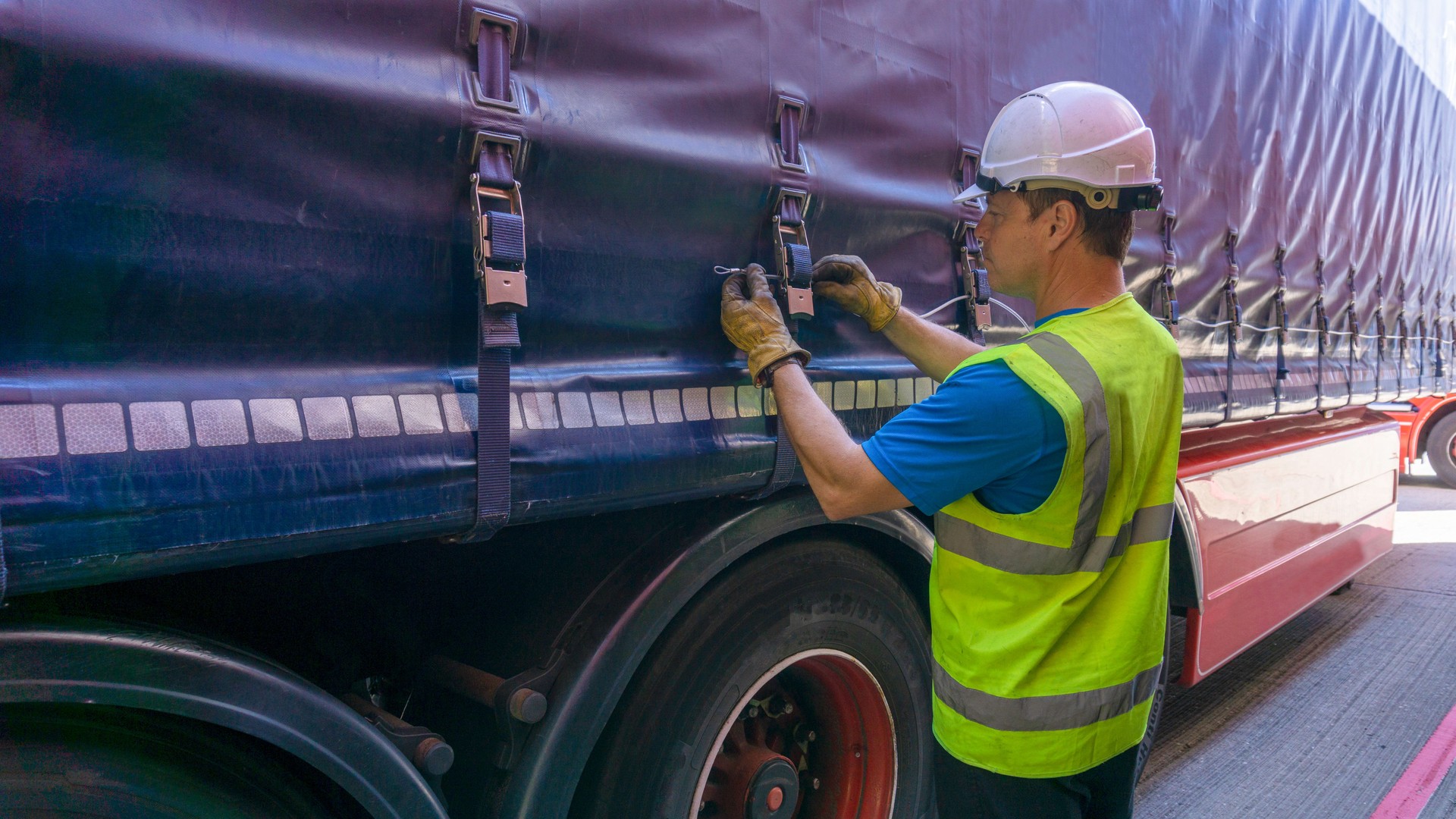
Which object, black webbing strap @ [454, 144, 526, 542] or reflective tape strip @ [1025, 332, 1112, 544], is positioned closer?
black webbing strap @ [454, 144, 526, 542]

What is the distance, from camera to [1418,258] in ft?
20.5

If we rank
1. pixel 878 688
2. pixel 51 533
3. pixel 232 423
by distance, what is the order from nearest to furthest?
1. pixel 51 533
2. pixel 232 423
3. pixel 878 688

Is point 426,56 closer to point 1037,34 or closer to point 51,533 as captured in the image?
point 51,533

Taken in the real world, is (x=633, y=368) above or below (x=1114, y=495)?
above

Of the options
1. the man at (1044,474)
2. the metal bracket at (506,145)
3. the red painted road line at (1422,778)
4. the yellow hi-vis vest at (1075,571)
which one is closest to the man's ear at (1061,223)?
the man at (1044,474)

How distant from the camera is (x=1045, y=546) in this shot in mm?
1635

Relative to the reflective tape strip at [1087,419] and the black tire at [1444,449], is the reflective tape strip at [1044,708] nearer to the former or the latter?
the reflective tape strip at [1087,419]

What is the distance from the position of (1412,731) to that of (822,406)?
3795 mm

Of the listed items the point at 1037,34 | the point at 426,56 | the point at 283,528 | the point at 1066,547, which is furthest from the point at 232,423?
the point at 1037,34

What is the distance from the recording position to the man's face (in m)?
1.83

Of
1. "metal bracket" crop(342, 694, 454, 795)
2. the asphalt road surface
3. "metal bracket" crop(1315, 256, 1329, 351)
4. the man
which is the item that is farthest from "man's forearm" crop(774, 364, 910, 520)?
"metal bracket" crop(1315, 256, 1329, 351)

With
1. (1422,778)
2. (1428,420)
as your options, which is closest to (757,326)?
(1422,778)

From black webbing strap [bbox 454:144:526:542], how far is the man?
0.52 metres

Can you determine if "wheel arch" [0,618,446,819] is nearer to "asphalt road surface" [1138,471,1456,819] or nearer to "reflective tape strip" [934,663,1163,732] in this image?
"reflective tape strip" [934,663,1163,732]
